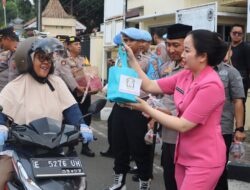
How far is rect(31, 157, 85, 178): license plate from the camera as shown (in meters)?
3.10

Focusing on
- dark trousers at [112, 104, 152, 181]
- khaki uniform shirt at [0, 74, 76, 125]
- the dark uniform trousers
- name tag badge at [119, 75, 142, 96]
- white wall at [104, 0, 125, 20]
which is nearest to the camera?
name tag badge at [119, 75, 142, 96]

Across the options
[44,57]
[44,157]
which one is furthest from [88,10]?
[44,157]

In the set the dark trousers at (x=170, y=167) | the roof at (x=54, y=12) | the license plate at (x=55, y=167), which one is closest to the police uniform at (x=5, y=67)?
the dark trousers at (x=170, y=167)

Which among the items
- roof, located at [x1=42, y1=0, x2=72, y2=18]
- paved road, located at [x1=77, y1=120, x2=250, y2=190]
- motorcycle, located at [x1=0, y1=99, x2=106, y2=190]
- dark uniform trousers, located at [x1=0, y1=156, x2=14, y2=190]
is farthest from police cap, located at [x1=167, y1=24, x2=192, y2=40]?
roof, located at [x1=42, y1=0, x2=72, y2=18]

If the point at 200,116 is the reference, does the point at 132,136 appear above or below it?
below

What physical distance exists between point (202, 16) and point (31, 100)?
8.18 meters

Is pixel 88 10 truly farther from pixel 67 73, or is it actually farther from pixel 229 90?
pixel 229 90

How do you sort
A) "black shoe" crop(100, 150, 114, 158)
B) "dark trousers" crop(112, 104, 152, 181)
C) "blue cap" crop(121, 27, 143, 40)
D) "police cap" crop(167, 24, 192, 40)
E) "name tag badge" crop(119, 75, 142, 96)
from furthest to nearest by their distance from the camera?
"black shoe" crop(100, 150, 114, 158), "dark trousers" crop(112, 104, 152, 181), "blue cap" crop(121, 27, 143, 40), "police cap" crop(167, 24, 192, 40), "name tag badge" crop(119, 75, 142, 96)

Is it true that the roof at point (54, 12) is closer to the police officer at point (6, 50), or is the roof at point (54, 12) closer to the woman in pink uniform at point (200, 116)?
the police officer at point (6, 50)

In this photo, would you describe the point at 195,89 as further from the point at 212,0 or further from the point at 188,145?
the point at 212,0

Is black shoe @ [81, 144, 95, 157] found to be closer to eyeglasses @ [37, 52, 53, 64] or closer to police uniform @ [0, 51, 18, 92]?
police uniform @ [0, 51, 18, 92]

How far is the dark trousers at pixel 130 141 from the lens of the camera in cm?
515

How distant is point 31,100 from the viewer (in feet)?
12.0

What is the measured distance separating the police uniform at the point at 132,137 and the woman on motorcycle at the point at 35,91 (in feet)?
4.40
